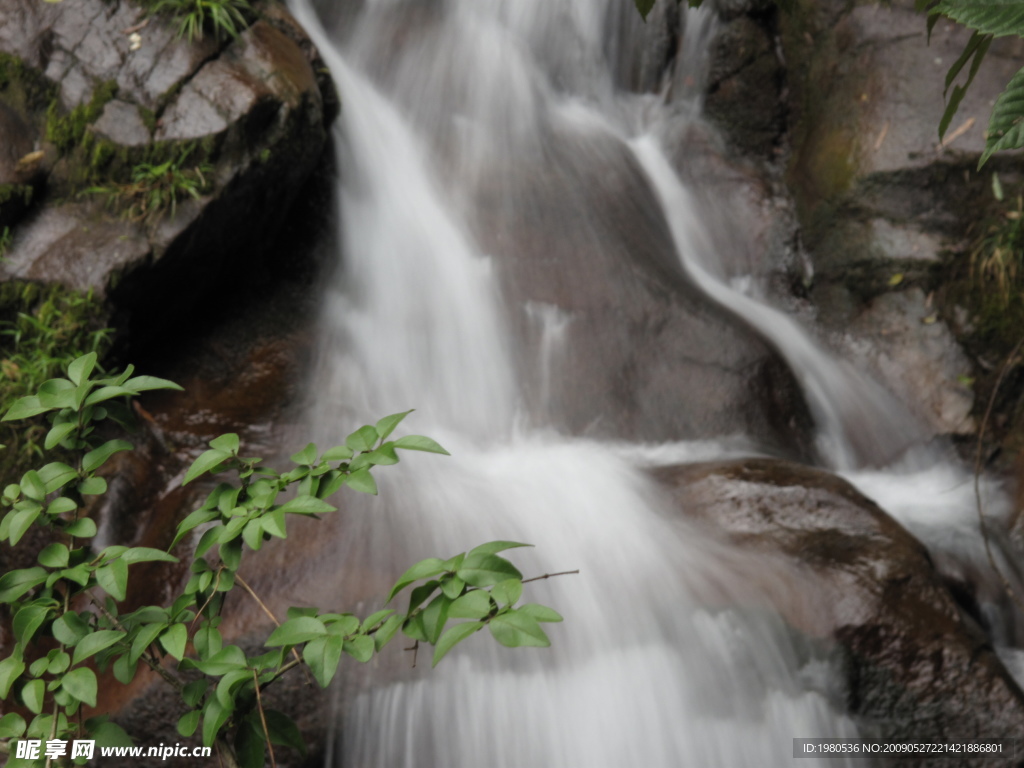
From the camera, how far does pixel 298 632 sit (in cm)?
109

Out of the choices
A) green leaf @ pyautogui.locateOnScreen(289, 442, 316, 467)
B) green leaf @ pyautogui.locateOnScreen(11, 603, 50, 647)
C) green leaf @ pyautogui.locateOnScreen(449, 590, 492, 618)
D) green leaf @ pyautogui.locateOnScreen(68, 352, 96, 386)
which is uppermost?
green leaf @ pyautogui.locateOnScreen(68, 352, 96, 386)

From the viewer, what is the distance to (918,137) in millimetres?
4824

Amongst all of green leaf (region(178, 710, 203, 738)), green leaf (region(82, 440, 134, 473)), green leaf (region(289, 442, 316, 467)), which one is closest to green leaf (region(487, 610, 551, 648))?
green leaf (region(289, 442, 316, 467))

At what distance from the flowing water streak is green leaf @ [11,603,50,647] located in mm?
1352

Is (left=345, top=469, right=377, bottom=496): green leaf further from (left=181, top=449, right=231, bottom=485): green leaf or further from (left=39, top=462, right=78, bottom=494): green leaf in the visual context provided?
(left=39, top=462, right=78, bottom=494): green leaf

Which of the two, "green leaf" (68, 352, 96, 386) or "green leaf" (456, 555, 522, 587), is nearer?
"green leaf" (456, 555, 522, 587)

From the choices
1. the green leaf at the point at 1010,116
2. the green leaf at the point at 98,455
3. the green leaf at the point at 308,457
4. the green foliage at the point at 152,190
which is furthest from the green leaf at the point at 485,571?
the green foliage at the point at 152,190

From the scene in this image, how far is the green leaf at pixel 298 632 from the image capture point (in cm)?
108

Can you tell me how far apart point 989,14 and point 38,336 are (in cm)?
330

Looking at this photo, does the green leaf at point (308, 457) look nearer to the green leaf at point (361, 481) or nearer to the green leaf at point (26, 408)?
the green leaf at point (361, 481)

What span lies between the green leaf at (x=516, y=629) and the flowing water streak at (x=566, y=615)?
1.58 metres

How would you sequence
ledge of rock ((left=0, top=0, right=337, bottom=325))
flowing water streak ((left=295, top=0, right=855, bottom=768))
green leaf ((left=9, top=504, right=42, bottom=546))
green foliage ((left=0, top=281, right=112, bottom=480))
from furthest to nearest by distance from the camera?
ledge of rock ((left=0, top=0, right=337, bottom=325))
green foliage ((left=0, top=281, right=112, bottom=480))
flowing water streak ((left=295, top=0, right=855, bottom=768))
green leaf ((left=9, top=504, right=42, bottom=546))

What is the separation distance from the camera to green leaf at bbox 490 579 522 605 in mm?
991

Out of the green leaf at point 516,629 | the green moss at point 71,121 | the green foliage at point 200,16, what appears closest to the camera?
the green leaf at point 516,629
